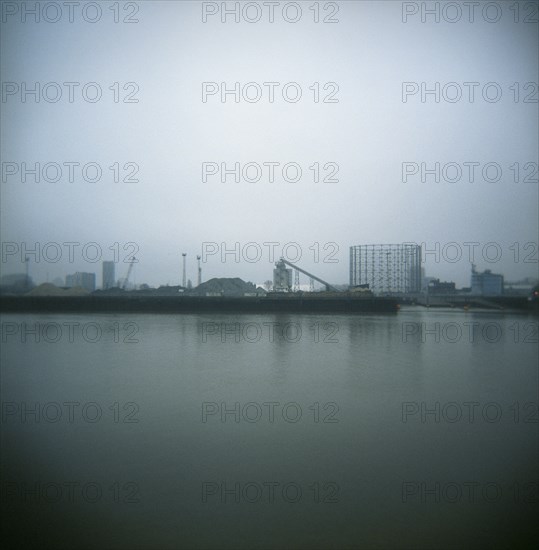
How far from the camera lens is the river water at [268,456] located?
1.89 metres

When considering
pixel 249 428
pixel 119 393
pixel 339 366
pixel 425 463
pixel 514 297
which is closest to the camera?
pixel 425 463

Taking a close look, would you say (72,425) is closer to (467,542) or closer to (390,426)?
(390,426)

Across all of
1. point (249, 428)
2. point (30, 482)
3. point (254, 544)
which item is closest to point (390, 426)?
point (249, 428)

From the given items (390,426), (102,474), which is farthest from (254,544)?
(390,426)

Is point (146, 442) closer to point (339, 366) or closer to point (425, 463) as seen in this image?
point (425, 463)

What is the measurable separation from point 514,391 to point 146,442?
3.53 meters

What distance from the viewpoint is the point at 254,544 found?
5.82 feet

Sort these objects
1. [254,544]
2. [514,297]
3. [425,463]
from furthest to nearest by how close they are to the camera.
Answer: [514,297]
[425,463]
[254,544]

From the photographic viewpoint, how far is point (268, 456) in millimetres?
2609

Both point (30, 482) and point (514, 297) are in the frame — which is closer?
point (30, 482)

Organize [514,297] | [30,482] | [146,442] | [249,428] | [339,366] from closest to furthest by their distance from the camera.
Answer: [30,482] → [146,442] → [249,428] → [339,366] → [514,297]

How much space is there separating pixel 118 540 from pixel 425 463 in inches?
65.5

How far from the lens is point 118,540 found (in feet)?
5.92

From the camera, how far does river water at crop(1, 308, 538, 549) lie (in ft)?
6.20
